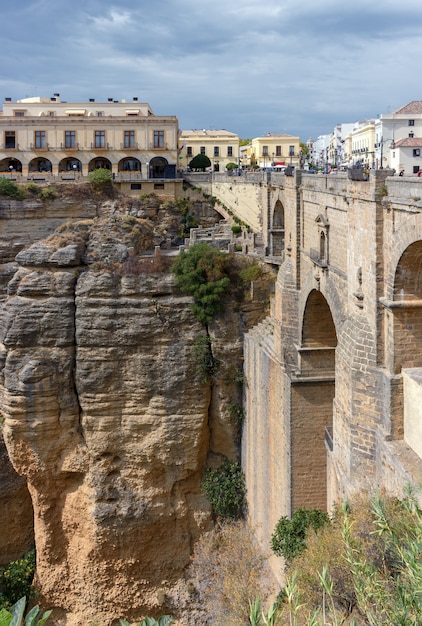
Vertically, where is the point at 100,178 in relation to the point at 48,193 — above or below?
above

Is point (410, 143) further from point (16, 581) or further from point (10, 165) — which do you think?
point (16, 581)

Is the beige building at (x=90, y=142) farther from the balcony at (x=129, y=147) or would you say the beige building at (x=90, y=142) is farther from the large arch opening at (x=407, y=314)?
the large arch opening at (x=407, y=314)

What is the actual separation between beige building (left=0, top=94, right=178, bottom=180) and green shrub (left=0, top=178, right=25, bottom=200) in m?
4.87

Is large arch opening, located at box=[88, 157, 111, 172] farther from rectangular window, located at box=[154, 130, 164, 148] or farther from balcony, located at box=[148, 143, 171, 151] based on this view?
rectangular window, located at box=[154, 130, 164, 148]

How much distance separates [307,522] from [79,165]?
88.9ft

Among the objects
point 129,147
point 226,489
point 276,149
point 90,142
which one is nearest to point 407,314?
point 226,489

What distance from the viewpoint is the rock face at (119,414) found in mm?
25484

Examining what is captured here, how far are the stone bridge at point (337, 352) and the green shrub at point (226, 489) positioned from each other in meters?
0.67

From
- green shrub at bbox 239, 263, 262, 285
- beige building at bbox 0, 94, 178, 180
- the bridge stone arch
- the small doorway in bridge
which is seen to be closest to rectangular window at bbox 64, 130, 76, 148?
beige building at bbox 0, 94, 178, 180

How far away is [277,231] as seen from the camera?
27.0 m

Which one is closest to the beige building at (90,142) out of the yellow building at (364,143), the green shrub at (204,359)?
the yellow building at (364,143)

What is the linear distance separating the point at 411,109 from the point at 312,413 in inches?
1125

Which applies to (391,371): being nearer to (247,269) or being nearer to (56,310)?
(247,269)

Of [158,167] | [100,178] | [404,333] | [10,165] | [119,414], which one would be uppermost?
[10,165]
